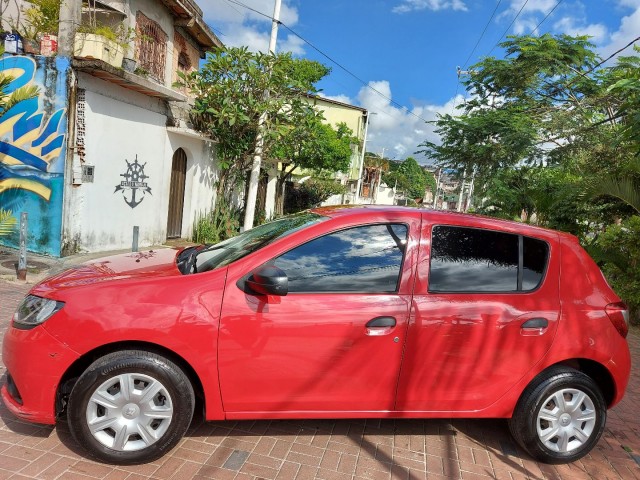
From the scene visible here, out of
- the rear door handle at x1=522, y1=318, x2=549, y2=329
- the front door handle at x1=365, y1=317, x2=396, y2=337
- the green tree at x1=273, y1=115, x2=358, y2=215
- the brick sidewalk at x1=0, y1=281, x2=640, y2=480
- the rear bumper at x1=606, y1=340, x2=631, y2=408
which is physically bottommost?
the brick sidewalk at x1=0, y1=281, x2=640, y2=480

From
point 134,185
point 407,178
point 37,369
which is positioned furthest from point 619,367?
point 407,178

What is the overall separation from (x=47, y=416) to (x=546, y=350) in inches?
122

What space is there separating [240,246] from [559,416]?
8.13 feet

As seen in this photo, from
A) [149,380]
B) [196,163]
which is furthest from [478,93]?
[149,380]

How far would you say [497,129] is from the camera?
14.2m

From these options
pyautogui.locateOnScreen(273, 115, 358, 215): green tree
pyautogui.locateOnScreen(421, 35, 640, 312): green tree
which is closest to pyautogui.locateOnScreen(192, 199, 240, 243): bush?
pyautogui.locateOnScreen(273, 115, 358, 215): green tree

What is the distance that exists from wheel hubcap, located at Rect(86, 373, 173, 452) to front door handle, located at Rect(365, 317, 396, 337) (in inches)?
49.0

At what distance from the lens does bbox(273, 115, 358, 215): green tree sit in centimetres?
1247

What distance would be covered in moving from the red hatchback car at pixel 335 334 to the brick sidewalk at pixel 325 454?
0.18m

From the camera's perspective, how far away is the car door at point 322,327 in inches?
107

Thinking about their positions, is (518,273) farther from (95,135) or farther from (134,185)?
(134,185)

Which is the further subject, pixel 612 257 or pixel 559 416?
pixel 612 257

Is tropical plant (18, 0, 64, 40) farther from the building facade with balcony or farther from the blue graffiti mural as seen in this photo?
the blue graffiti mural

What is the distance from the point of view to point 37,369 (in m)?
2.60
